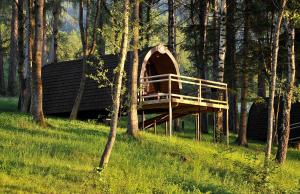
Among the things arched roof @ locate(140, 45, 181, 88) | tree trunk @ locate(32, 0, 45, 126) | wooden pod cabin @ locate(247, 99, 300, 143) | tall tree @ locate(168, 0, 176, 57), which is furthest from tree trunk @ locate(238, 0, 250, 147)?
tree trunk @ locate(32, 0, 45, 126)

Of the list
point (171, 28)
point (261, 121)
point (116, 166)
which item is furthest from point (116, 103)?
point (261, 121)

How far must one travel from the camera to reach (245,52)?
3003 cm

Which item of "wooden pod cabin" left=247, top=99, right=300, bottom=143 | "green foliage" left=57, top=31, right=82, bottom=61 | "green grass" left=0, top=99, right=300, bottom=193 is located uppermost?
"green foliage" left=57, top=31, right=82, bottom=61

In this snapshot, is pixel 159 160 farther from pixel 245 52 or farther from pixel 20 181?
pixel 245 52

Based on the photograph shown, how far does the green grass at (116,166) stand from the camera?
1252cm

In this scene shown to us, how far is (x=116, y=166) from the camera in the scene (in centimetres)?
1477

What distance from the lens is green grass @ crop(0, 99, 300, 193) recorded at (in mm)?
12516

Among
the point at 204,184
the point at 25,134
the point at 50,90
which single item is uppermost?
the point at 50,90

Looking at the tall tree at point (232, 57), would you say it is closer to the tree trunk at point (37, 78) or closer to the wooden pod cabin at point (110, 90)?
the wooden pod cabin at point (110, 90)

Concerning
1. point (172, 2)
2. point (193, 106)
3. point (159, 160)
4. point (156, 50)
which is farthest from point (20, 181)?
point (172, 2)

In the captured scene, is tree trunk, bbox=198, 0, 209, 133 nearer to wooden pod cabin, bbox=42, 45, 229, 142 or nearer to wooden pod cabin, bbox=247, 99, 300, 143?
wooden pod cabin, bbox=42, 45, 229, 142

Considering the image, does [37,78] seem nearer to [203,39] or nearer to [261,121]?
[203,39]

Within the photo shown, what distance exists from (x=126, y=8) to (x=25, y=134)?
5.63 metres

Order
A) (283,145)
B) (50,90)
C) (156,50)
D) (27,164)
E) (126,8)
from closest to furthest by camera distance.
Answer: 1. (27,164)
2. (126,8)
3. (283,145)
4. (156,50)
5. (50,90)
